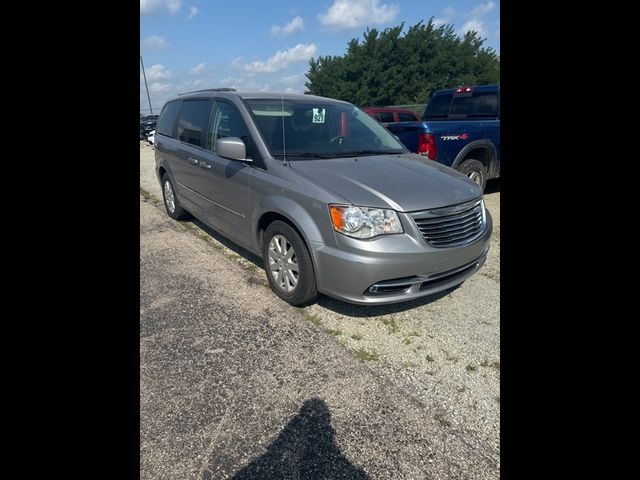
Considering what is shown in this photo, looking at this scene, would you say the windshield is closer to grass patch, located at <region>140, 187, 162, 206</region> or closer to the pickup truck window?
grass patch, located at <region>140, 187, 162, 206</region>

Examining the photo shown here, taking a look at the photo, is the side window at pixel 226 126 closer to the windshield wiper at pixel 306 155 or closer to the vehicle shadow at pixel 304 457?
the windshield wiper at pixel 306 155

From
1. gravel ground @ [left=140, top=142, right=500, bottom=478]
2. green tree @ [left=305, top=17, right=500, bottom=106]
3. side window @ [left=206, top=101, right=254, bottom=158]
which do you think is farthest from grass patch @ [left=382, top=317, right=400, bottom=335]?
green tree @ [left=305, top=17, right=500, bottom=106]

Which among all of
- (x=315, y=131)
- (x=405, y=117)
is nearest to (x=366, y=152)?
(x=315, y=131)

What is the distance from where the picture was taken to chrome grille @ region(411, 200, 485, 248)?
2777mm

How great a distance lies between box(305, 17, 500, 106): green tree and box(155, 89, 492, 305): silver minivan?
4417cm

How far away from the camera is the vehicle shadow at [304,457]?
180cm

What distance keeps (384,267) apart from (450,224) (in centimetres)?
67

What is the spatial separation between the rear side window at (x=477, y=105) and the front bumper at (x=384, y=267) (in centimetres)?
577

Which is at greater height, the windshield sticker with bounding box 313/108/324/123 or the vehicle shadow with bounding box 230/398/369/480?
the windshield sticker with bounding box 313/108/324/123

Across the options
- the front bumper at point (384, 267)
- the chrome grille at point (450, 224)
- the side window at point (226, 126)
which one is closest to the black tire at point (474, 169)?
the chrome grille at point (450, 224)

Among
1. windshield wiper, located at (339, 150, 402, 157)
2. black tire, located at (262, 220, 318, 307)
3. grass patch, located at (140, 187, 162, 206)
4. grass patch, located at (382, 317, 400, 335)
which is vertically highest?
windshield wiper, located at (339, 150, 402, 157)

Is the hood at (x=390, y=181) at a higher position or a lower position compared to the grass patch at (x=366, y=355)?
higher
